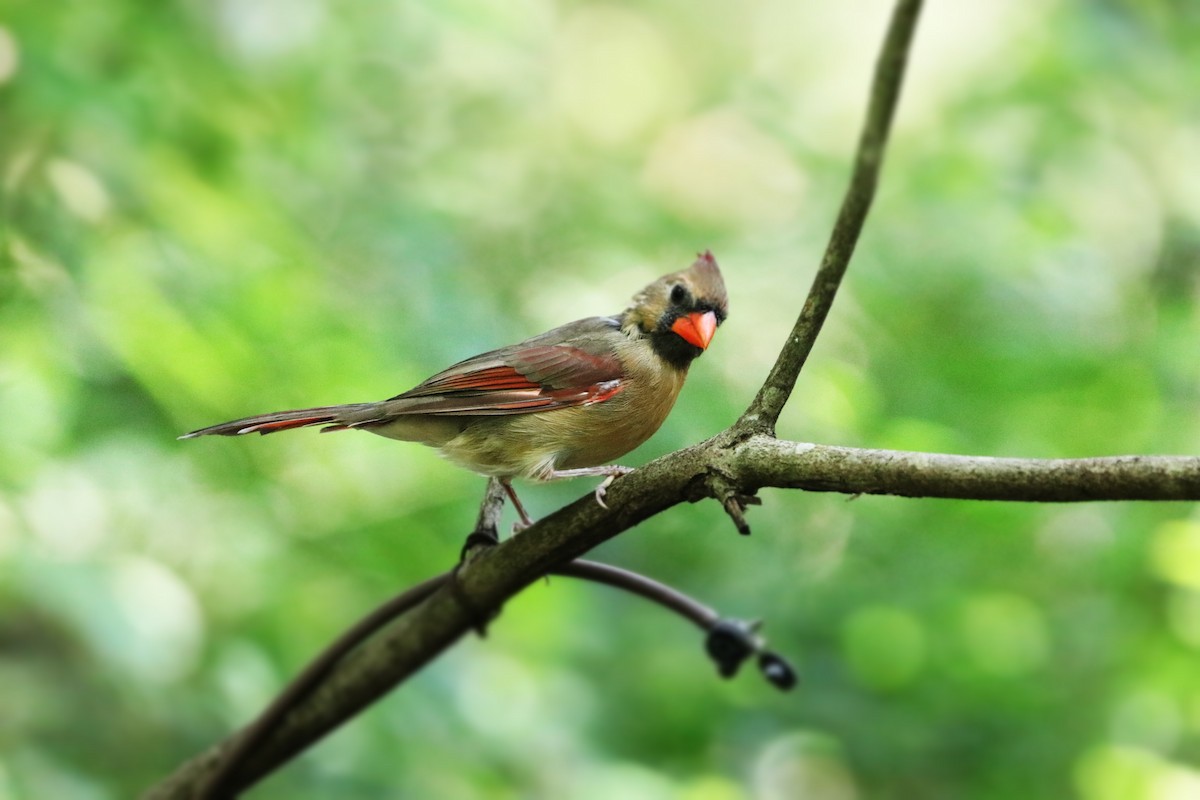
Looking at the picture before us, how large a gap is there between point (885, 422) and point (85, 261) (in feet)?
7.19

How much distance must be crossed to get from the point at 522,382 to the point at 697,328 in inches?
18.2

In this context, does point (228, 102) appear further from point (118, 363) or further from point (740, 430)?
point (740, 430)

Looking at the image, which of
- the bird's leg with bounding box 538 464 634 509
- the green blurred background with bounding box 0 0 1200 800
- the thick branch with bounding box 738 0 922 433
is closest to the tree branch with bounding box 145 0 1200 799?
the thick branch with bounding box 738 0 922 433

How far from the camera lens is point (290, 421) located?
2410 mm

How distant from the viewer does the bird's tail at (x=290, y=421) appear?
2.32m

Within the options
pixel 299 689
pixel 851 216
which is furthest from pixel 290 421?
pixel 851 216

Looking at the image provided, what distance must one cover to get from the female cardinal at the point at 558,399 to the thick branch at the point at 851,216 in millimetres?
1028

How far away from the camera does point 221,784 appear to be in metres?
2.30

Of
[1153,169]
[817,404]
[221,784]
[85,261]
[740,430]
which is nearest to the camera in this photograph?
[740,430]

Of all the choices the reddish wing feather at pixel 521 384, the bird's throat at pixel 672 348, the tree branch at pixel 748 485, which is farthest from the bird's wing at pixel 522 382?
the tree branch at pixel 748 485

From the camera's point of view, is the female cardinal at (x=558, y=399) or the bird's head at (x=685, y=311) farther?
the bird's head at (x=685, y=311)

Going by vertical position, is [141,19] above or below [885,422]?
above

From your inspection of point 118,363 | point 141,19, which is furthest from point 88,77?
point 118,363

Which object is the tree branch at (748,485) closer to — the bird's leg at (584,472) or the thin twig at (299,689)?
the thin twig at (299,689)
